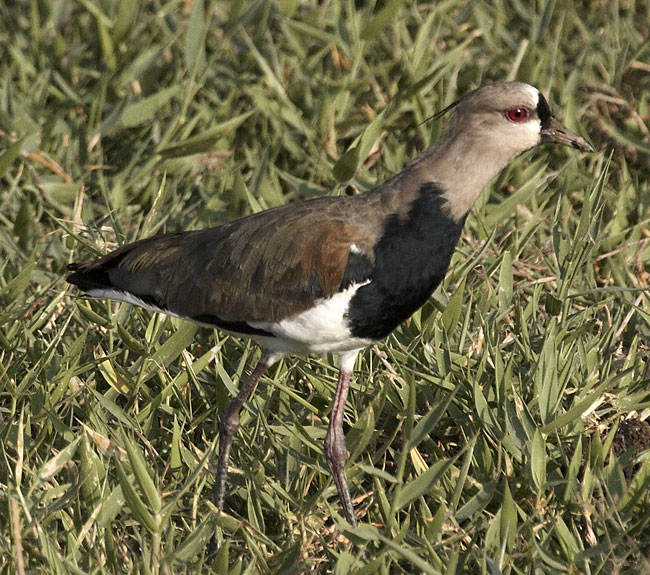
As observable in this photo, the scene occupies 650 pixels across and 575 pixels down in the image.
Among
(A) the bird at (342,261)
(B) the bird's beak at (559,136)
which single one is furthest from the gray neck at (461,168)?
(B) the bird's beak at (559,136)

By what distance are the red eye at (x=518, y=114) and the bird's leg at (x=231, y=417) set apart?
104cm

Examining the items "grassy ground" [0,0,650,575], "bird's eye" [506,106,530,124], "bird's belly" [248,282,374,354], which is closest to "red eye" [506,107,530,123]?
"bird's eye" [506,106,530,124]

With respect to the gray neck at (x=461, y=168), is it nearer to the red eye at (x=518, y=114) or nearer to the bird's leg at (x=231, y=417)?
the red eye at (x=518, y=114)

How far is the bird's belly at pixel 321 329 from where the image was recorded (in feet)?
11.0

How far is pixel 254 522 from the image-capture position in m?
3.33

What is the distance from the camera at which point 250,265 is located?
358cm

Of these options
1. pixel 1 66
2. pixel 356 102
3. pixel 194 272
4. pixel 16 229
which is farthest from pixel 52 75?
pixel 194 272

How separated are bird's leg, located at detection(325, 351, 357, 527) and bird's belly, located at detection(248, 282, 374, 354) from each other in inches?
5.4

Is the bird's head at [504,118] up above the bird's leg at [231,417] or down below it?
above

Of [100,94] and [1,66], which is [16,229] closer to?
[100,94]

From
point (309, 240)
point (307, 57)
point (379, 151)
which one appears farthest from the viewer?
point (307, 57)

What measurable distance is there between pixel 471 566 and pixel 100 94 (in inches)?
118

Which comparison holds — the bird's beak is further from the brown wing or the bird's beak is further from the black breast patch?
the brown wing

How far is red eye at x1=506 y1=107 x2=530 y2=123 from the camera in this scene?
3.48 m
